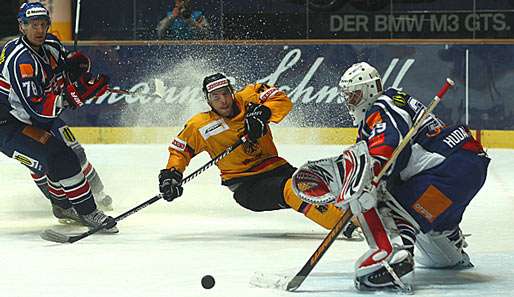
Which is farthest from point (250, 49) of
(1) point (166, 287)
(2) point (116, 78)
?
(1) point (166, 287)

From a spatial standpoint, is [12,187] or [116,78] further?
[116,78]

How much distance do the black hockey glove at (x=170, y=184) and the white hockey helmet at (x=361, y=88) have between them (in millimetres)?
1260

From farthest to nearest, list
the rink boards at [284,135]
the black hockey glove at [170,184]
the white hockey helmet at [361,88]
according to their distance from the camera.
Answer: the rink boards at [284,135] < the black hockey glove at [170,184] < the white hockey helmet at [361,88]

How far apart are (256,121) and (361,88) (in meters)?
1.11

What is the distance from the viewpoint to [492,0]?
1091 centimetres

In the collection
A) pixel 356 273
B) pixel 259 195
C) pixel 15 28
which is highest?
pixel 356 273

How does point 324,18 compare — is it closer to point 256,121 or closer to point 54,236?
point 256,121

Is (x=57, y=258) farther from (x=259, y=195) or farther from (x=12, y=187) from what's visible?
(x=12, y=187)

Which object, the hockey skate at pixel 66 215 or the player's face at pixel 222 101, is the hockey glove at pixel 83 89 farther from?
the player's face at pixel 222 101

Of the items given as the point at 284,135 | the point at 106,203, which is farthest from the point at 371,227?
the point at 284,135

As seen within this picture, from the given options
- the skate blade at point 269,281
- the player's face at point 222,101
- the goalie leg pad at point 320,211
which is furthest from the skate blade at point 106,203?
the skate blade at point 269,281

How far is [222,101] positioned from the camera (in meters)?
5.66

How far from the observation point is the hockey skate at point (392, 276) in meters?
4.21

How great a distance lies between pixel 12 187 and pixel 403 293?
4.11m
